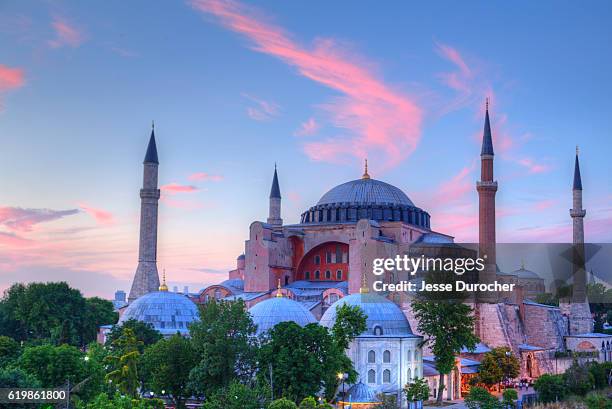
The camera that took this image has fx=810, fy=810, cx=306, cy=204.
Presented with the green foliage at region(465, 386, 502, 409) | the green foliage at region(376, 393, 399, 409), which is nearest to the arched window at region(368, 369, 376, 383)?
the green foliage at region(376, 393, 399, 409)

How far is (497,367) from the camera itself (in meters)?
33.8

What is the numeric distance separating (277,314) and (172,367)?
5402 mm

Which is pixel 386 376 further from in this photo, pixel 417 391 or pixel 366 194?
pixel 366 194

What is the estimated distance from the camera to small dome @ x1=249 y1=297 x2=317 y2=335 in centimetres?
2944

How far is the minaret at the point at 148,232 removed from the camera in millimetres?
40625

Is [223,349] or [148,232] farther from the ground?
[148,232]

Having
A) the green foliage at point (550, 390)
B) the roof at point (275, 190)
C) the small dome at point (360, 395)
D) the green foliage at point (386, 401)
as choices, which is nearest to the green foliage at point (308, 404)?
the green foliage at point (386, 401)

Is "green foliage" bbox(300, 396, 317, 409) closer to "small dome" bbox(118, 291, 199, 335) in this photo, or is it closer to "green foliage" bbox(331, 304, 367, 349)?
"green foliage" bbox(331, 304, 367, 349)

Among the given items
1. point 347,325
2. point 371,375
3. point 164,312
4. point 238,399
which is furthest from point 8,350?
point 371,375

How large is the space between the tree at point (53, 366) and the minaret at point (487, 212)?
21.4 metres

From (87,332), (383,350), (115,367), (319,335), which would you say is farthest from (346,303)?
(87,332)

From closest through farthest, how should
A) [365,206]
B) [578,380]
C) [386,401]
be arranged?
1. [386,401]
2. [578,380]
3. [365,206]

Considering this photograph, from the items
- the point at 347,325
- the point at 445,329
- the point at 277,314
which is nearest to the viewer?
the point at 347,325

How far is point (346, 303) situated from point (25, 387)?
46.9 feet
